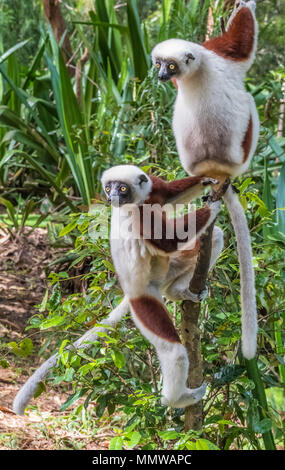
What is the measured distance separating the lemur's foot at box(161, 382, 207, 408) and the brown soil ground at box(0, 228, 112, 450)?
68 cm

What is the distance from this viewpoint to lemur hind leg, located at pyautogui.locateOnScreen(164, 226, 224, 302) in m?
2.31

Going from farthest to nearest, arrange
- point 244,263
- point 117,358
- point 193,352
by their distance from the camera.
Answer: point 193,352 < point 244,263 < point 117,358

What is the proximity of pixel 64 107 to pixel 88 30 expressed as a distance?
3081 mm

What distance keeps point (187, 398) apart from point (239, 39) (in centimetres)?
135

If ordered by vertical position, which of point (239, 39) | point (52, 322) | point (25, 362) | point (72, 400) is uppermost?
point (239, 39)

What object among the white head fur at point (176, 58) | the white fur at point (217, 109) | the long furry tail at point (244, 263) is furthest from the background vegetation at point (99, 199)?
the white head fur at point (176, 58)

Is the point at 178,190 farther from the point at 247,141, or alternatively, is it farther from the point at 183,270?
the point at 183,270

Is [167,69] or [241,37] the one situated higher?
[241,37]

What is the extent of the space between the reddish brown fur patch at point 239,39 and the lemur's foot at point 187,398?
4.14 ft

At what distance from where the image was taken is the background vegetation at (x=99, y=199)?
7.80 feet

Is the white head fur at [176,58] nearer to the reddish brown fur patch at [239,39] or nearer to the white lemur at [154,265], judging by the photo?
the reddish brown fur patch at [239,39]

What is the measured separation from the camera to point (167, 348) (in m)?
2.10

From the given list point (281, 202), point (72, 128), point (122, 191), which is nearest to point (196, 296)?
point (122, 191)

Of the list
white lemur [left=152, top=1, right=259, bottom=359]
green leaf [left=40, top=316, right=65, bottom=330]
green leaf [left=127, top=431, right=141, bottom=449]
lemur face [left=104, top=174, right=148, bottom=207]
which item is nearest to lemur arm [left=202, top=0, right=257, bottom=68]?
white lemur [left=152, top=1, right=259, bottom=359]
